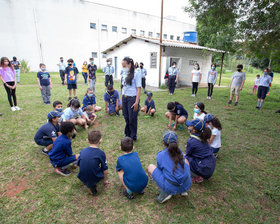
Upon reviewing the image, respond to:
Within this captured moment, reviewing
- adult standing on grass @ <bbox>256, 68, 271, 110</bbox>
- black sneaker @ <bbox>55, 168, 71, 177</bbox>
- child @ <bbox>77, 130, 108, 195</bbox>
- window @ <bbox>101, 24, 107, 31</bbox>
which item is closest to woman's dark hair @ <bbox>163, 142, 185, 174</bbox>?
child @ <bbox>77, 130, 108, 195</bbox>

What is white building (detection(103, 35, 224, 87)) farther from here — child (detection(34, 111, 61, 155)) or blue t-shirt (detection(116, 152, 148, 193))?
blue t-shirt (detection(116, 152, 148, 193))

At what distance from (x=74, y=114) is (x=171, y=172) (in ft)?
10.4

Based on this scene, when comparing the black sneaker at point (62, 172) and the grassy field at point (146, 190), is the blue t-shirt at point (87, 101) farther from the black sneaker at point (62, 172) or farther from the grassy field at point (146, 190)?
the black sneaker at point (62, 172)

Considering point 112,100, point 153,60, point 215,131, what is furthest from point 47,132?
point 153,60

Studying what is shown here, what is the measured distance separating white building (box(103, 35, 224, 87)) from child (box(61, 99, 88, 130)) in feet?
29.8

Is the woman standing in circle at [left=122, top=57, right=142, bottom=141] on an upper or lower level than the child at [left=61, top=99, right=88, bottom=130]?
upper

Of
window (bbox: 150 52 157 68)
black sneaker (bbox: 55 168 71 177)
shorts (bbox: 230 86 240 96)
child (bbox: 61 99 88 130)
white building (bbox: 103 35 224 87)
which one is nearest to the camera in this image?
black sneaker (bbox: 55 168 71 177)

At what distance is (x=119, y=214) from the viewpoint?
7.16 ft

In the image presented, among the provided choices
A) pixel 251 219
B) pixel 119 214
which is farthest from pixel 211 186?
pixel 119 214

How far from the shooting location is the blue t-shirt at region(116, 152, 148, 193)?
7.51 ft

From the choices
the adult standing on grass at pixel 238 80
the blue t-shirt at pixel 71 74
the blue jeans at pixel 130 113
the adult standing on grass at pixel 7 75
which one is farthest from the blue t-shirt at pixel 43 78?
the adult standing on grass at pixel 238 80

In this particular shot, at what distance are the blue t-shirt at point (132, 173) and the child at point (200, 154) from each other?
890 millimetres

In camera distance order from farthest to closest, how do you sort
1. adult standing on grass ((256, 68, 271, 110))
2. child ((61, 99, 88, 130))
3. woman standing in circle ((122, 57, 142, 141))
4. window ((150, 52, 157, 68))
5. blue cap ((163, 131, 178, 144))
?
window ((150, 52, 157, 68)) < adult standing on grass ((256, 68, 271, 110)) < child ((61, 99, 88, 130)) < woman standing in circle ((122, 57, 142, 141)) < blue cap ((163, 131, 178, 144))

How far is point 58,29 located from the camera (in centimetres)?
2078
